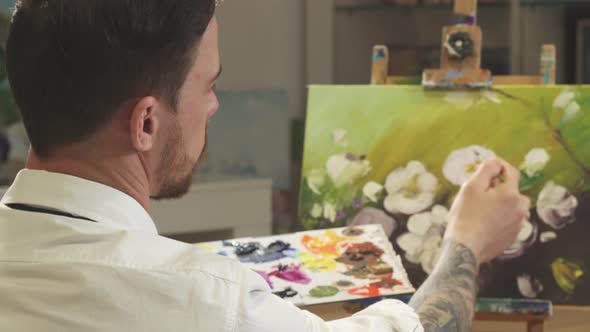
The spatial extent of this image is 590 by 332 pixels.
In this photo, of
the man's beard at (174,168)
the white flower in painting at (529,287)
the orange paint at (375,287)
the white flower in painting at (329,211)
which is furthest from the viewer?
the white flower in painting at (329,211)

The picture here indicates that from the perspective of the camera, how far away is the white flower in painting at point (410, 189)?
191 centimetres

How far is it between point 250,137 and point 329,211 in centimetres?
147

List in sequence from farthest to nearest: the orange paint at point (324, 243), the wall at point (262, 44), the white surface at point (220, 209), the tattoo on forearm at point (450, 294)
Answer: the wall at point (262, 44) → the white surface at point (220, 209) → the orange paint at point (324, 243) → the tattoo on forearm at point (450, 294)

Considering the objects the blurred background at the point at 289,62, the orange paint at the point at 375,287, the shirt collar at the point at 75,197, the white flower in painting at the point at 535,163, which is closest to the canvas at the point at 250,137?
the blurred background at the point at 289,62

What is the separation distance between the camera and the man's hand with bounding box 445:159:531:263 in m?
1.62

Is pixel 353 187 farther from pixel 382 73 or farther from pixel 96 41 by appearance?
pixel 96 41

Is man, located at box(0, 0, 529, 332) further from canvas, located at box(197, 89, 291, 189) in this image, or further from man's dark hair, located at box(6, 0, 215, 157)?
canvas, located at box(197, 89, 291, 189)

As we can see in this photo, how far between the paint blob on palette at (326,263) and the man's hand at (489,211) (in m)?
0.15

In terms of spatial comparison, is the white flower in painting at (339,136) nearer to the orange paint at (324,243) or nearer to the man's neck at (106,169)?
the orange paint at (324,243)

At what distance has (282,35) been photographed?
339 centimetres

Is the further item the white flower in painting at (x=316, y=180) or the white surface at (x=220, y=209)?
the white surface at (x=220, y=209)

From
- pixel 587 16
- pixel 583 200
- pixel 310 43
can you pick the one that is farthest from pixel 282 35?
pixel 583 200

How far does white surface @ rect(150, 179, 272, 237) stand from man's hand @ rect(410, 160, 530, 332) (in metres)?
1.53

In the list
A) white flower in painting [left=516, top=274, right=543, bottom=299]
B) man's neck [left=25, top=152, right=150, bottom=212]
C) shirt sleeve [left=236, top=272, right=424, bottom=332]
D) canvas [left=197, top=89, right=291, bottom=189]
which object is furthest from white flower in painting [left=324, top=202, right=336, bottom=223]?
canvas [left=197, top=89, right=291, bottom=189]
